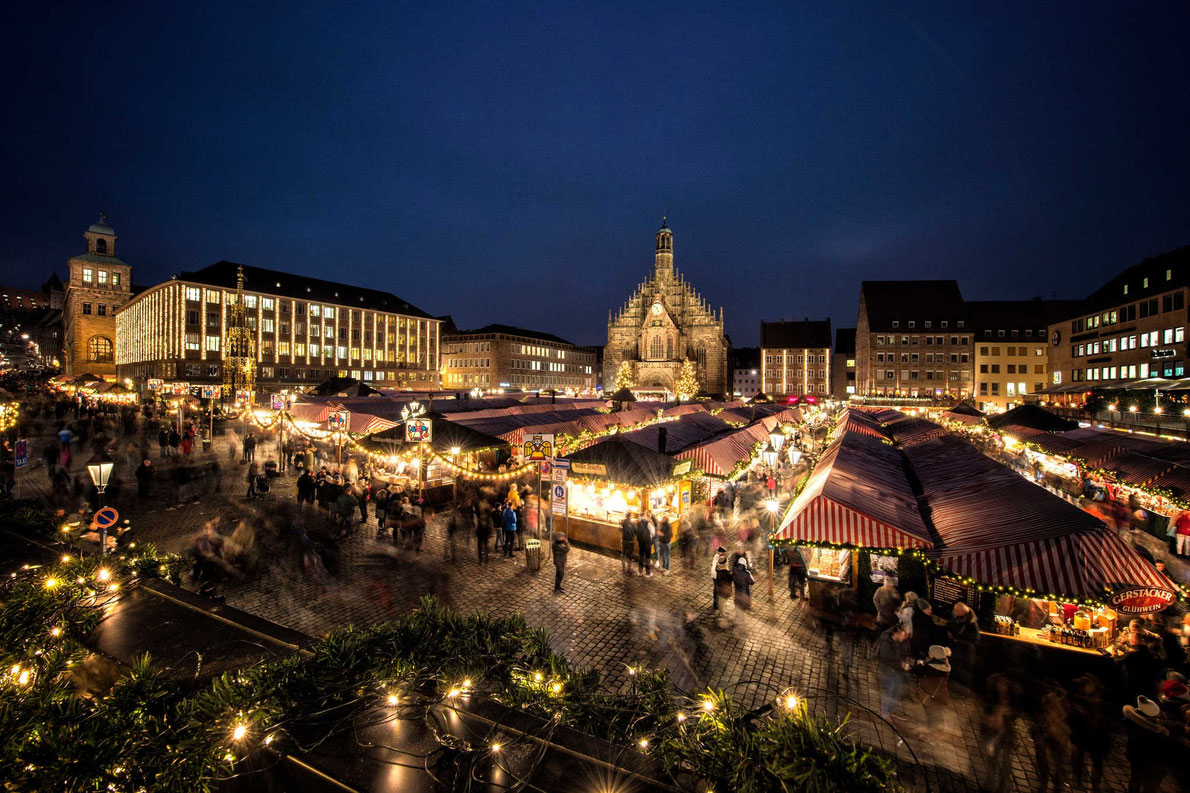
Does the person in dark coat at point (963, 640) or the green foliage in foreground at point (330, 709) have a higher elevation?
the green foliage in foreground at point (330, 709)

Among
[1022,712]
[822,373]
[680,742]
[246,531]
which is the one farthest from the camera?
Answer: [822,373]

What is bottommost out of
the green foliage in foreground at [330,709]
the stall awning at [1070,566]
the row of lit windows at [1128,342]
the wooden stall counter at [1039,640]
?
the wooden stall counter at [1039,640]

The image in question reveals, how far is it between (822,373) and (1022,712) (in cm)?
8149

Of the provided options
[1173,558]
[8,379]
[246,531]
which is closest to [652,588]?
[246,531]

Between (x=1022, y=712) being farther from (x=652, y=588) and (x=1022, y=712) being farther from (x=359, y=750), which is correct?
(x=359, y=750)

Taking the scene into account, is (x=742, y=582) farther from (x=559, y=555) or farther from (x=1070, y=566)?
(x=1070, y=566)

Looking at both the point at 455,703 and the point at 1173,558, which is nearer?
the point at 455,703

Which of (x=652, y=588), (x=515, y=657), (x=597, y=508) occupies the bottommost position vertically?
(x=652, y=588)

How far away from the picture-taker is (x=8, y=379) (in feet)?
178

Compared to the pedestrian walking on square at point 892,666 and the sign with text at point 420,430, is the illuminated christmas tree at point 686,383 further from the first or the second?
the pedestrian walking on square at point 892,666

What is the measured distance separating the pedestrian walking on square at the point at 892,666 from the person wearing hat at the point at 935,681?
0.27 m

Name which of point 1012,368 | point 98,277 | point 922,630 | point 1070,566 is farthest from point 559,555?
point 98,277

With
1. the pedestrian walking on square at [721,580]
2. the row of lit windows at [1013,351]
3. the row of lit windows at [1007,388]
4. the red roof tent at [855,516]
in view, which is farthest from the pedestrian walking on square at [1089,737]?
the row of lit windows at [1013,351]

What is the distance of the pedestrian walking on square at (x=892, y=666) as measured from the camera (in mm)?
6676
